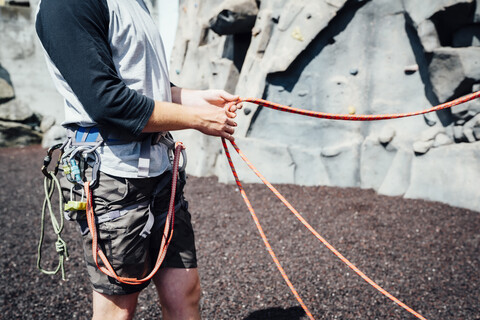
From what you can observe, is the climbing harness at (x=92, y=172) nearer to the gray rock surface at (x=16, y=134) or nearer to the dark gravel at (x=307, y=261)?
the dark gravel at (x=307, y=261)

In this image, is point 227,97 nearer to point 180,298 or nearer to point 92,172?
point 92,172

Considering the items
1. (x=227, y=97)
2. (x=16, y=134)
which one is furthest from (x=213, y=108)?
(x=16, y=134)

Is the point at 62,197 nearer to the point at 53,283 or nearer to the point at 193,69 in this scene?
the point at 53,283

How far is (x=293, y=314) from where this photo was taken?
2.34m

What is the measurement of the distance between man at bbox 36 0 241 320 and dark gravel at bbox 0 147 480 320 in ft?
3.66

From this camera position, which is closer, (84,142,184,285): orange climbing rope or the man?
the man

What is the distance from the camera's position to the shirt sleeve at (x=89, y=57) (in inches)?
40.4

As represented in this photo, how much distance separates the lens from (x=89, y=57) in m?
1.04

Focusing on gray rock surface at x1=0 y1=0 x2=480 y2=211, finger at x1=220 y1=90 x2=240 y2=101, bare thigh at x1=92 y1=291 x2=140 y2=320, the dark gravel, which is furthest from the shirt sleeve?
gray rock surface at x1=0 y1=0 x2=480 y2=211

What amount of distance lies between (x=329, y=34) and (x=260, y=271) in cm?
318

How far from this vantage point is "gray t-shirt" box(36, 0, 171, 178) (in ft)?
3.38

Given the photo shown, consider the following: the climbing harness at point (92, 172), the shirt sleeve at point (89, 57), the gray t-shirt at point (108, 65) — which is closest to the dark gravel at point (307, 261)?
the climbing harness at point (92, 172)

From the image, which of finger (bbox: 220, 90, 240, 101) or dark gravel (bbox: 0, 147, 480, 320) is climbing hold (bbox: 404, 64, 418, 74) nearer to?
dark gravel (bbox: 0, 147, 480, 320)

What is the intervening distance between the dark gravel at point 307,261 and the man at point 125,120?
1.12 metres
